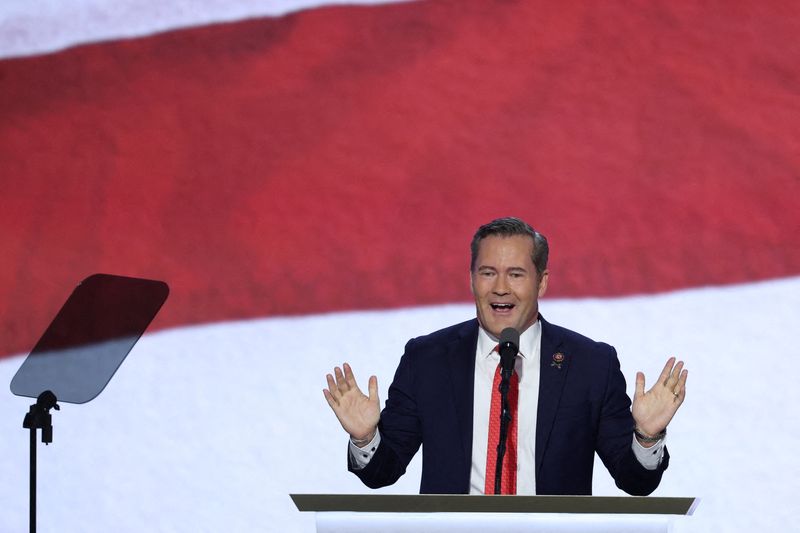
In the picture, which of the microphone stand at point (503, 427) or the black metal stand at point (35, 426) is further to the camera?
the black metal stand at point (35, 426)

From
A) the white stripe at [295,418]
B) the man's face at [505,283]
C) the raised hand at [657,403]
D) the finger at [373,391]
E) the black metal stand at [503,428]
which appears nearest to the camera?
the black metal stand at [503,428]

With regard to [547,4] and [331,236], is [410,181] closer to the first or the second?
[331,236]

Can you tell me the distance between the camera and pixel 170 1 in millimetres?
3543

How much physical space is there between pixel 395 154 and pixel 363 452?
1316mm

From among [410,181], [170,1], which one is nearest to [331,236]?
[410,181]

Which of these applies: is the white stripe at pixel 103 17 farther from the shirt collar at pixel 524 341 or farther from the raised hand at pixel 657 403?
the raised hand at pixel 657 403

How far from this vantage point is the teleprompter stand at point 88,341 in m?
2.88

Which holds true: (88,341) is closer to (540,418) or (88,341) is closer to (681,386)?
(540,418)

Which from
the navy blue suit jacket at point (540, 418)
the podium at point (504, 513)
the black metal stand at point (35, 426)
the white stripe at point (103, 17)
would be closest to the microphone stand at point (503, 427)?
the podium at point (504, 513)

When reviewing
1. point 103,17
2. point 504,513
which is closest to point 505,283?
point 504,513

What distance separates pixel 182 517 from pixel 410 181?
1297mm

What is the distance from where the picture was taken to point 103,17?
361 centimetres

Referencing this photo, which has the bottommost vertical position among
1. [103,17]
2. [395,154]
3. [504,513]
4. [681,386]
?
[504,513]

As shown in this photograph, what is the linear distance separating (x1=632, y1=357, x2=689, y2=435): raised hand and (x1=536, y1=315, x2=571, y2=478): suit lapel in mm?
273
